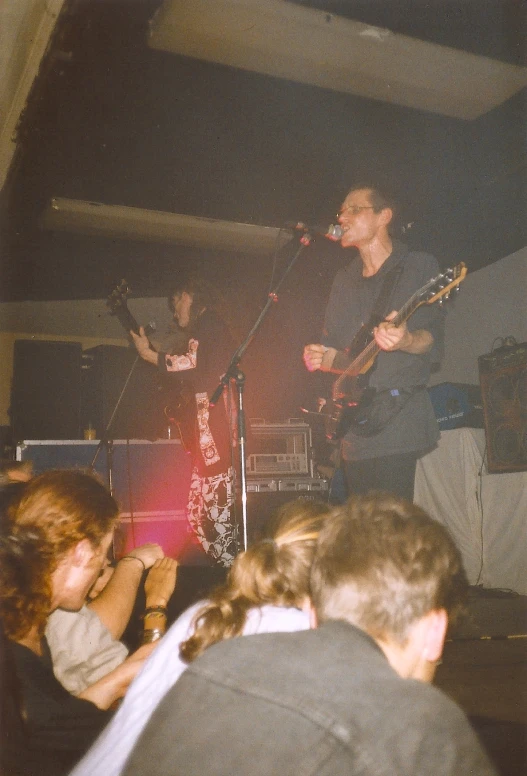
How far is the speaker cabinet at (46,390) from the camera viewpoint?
4.43 metres

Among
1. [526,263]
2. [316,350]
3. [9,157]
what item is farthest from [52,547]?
[526,263]

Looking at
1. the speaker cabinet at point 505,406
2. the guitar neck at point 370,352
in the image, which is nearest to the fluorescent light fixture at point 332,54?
the guitar neck at point 370,352

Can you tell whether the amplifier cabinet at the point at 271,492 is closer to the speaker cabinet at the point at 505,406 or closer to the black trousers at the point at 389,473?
the speaker cabinet at the point at 505,406

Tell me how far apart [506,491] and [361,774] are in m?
3.70

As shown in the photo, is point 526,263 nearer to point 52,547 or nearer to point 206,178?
point 206,178

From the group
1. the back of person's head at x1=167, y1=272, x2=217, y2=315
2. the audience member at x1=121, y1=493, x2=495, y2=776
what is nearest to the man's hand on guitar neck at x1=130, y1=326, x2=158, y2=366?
the back of person's head at x1=167, y1=272, x2=217, y2=315

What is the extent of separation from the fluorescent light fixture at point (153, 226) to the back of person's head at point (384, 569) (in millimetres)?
3597

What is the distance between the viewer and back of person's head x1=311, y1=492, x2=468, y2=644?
2.40ft

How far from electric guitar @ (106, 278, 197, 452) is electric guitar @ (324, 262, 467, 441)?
1.26 m

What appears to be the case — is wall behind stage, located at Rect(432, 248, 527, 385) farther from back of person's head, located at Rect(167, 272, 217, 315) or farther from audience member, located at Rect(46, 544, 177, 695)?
audience member, located at Rect(46, 544, 177, 695)

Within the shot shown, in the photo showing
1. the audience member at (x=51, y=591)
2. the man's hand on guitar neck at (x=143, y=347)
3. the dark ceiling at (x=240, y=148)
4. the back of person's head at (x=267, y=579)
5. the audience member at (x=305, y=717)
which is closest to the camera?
the audience member at (x=305, y=717)

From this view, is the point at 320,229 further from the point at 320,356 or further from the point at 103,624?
the point at 103,624

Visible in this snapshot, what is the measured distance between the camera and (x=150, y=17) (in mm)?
2738

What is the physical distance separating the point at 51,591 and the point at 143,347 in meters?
2.82
